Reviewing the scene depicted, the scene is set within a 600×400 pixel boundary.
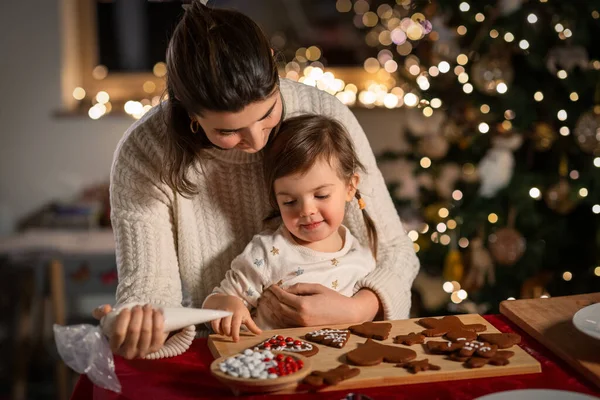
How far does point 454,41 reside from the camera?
10.1ft

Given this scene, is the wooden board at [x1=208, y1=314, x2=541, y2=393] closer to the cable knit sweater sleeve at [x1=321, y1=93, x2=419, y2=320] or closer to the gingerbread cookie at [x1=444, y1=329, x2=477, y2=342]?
the gingerbread cookie at [x1=444, y1=329, x2=477, y2=342]

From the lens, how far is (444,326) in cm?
138

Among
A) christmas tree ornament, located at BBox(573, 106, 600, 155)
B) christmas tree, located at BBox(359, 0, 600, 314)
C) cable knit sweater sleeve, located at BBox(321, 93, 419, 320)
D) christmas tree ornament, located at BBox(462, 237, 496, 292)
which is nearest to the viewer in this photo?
cable knit sweater sleeve, located at BBox(321, 93, 419, 320)

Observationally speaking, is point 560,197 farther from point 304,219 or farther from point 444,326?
point 444,326

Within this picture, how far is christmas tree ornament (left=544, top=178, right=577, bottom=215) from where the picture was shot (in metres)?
2.83

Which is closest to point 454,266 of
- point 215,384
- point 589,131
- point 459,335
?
point 589,131

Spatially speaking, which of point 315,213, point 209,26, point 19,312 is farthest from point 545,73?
point 19,312

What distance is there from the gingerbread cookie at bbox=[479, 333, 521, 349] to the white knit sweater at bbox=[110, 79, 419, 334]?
377mm

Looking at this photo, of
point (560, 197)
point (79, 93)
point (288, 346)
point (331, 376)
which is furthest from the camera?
point (79, 93)

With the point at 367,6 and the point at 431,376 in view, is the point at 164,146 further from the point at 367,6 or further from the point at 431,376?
the point at 367,6

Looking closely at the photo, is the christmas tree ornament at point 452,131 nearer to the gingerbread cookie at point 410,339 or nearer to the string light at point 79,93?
the gingerbread cookie at point 410,339

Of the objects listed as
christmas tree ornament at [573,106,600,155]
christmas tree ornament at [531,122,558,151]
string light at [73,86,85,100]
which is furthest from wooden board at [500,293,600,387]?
string light at [73,86,85,100]

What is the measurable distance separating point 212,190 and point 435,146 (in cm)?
150

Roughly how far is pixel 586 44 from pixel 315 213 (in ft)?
5.49
